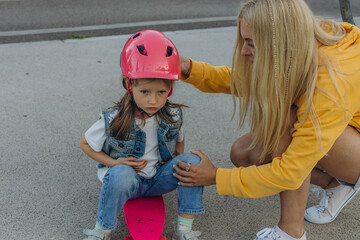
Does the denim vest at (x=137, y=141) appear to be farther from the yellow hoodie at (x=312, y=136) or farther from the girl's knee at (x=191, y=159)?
the yellow hoodie at (x=312, y=136)

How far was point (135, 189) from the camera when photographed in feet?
6.32

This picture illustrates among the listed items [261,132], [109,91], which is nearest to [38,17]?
[109,91]

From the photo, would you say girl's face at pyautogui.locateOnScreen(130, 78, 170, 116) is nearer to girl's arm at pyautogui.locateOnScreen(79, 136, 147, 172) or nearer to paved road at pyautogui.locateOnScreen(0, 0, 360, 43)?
girl's arm at pyautogui.locateOnScreen(79, 136, 147, 172)

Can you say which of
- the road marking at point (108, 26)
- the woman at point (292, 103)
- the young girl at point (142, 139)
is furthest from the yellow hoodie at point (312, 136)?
the road marking at point (108, 26)

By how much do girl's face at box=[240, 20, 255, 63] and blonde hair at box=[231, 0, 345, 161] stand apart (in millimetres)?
24

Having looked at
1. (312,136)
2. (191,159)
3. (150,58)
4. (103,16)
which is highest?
(150,58)

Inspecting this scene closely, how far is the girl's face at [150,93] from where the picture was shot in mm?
1861

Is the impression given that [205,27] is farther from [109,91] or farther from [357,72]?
[357,72]

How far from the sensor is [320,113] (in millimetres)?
1690

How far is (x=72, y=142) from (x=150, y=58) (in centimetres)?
119

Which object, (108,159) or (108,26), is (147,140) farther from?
(108,26)

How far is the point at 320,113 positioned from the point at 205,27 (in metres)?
4.08

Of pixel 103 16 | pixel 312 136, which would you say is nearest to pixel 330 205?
pixel 312 136

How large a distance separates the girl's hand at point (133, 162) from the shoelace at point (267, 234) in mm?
620
